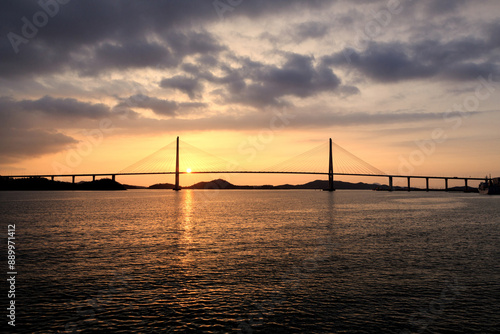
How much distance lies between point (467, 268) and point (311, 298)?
38.4 feet

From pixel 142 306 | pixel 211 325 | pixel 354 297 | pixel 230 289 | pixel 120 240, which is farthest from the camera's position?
pixel 120 240

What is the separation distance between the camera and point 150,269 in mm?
22484

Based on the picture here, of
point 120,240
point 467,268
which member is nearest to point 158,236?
point 120,240

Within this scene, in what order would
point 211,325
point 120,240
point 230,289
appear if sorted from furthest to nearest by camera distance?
point 120,240
point 230,289
point 211,325

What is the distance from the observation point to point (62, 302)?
16.0 meters

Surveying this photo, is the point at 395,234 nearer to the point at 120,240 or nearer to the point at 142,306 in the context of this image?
the point at 120,240

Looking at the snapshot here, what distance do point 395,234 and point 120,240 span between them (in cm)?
2772

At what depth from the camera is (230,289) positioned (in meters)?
18.2

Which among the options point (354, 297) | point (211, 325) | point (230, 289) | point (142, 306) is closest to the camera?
point (211, 325)

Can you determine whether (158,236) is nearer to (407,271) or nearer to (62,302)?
(62,302)

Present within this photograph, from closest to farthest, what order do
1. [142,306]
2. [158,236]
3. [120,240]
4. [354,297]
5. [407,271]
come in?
[142,306], [354,297], [407,271], [120,240], [158,236]

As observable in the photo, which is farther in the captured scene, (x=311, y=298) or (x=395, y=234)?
(x=395, y=234)

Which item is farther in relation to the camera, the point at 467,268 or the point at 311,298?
the point at 467,268

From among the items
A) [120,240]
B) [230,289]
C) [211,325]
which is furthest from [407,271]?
[120,240]
